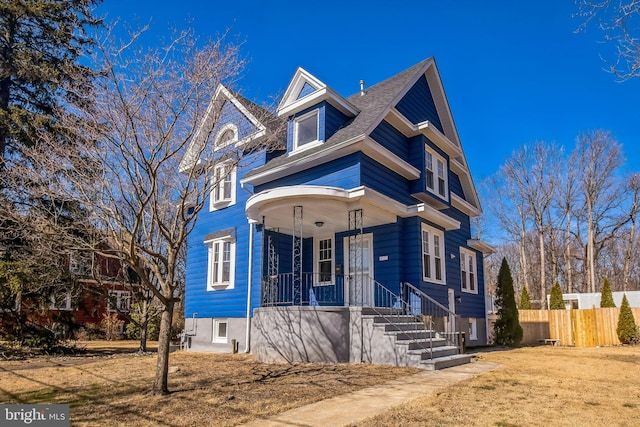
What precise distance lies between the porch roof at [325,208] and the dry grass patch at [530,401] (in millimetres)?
4835

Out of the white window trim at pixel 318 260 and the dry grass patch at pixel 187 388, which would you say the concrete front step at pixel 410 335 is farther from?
the white window trim at pixel 318 260

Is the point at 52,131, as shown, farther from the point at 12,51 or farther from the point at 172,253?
the point at 172,253

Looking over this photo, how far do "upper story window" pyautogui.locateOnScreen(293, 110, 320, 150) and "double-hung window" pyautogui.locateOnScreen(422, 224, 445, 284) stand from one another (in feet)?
14.4

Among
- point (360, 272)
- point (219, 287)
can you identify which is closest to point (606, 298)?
point (360, 272)

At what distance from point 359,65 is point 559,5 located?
778cm

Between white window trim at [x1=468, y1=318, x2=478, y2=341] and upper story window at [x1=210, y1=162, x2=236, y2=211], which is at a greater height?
upper story window at [x1=210, y1=162, x2=236, y2=211]

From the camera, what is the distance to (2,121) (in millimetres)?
15000

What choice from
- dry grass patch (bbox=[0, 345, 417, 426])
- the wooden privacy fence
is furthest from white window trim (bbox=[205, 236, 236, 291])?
the wooden privacy fence

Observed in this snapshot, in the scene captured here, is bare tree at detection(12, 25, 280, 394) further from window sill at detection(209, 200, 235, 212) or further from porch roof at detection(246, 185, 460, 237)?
window sill at detection(209, 200, 235, 212)

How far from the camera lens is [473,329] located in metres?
17.0

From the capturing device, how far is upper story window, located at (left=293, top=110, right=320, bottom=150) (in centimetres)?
1369

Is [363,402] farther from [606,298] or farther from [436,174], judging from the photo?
[606,298]

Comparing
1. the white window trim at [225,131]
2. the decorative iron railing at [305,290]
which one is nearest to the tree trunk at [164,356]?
the white window trim at [225,131]

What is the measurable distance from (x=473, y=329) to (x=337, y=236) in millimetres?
7213
